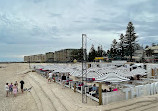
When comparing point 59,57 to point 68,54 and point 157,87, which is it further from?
point 157,87

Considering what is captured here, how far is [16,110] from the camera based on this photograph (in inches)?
302

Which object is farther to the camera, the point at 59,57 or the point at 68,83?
the point at 59,57

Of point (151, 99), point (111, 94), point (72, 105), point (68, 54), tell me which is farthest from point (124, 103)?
point (68, 54)

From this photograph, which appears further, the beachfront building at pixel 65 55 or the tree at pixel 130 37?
the beachfront building at pixel 65 55

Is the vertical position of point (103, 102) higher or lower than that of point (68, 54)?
lower

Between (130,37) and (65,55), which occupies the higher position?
(130,37)

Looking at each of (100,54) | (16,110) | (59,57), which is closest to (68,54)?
(59,57)

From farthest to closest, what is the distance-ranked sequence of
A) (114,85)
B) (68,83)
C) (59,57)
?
(59,57) < (68,83) < (114,85)

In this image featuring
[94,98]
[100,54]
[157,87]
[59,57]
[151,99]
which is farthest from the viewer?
[59,57]

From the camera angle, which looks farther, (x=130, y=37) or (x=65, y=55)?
(x=65, y=55)

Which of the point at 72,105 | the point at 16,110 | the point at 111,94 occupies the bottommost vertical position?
the point at 16,110

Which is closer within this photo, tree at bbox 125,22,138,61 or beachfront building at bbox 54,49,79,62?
tree at bbox 125,22,138,61

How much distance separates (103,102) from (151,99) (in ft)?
8.35

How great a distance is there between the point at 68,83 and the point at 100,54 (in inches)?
2192
